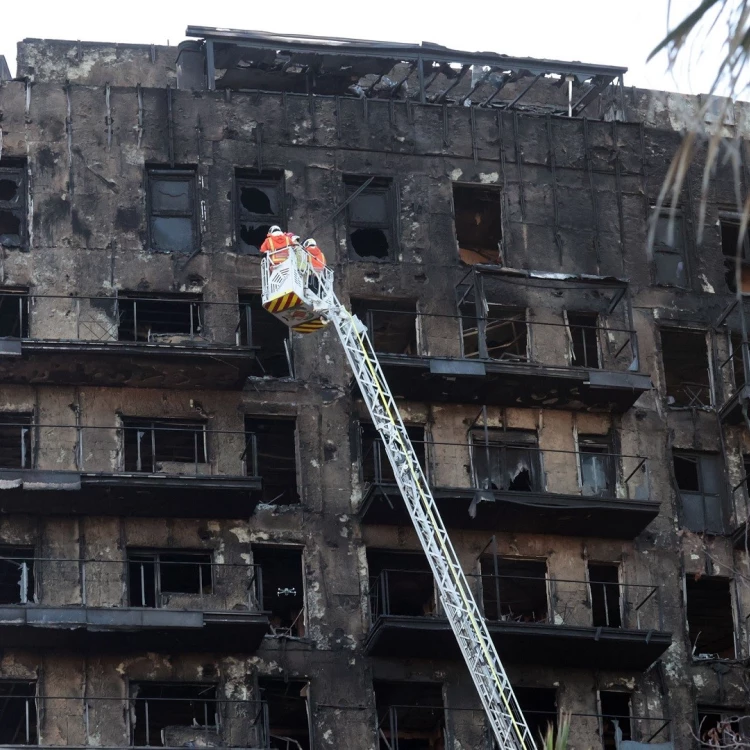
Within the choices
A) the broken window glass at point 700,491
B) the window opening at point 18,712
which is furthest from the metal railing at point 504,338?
the window opening at point 18,712

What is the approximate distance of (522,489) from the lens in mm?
34906

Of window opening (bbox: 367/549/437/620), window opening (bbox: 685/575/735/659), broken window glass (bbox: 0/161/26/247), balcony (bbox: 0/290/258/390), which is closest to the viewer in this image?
Answer: balcony (bbox: 0/290/258/390)

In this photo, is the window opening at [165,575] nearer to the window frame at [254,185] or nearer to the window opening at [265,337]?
the window opening at [265,337]

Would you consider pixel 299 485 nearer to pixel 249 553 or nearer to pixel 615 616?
pixel 249 553

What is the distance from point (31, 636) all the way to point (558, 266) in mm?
14428

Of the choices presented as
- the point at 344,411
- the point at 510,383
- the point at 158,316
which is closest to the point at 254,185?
the point at 158,316

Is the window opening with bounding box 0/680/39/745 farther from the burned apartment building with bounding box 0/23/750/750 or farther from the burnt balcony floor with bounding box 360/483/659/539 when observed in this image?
the burnt balcony floor with bounding box 360/483/659/539

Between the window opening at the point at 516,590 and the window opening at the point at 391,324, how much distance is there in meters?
4.96

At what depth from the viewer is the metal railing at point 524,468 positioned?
34.2 meters

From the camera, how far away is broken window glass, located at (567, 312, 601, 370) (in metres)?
36.7

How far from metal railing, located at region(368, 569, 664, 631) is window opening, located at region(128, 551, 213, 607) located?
338cm

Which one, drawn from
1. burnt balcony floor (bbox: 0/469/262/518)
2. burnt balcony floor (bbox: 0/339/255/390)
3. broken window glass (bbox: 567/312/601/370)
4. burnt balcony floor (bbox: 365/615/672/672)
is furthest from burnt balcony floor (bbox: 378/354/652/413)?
burnt balcony floor (bbox: 365/615/672/672)

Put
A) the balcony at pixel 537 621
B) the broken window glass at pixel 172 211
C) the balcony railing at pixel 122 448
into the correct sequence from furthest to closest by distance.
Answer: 1. the broken window glass at pixel 172 211
2. the balcony railing at pixel 122 448
3. the balcony at pixel 537 621

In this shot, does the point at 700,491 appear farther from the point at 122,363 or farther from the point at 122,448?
the point at 122,363
